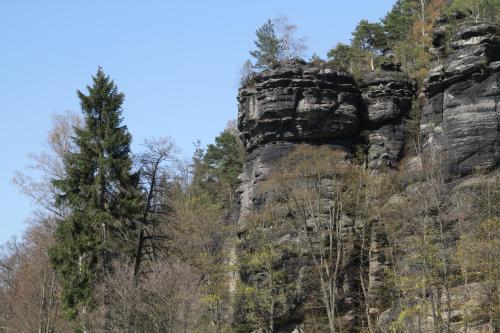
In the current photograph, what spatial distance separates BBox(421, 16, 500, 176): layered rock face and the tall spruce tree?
1465cm

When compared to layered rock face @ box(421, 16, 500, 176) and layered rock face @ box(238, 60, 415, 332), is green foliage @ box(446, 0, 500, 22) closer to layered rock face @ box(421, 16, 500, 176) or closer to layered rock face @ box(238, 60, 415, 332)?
layered rock face @ box(421, 16, 500, 176)

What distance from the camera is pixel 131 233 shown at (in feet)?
96.2

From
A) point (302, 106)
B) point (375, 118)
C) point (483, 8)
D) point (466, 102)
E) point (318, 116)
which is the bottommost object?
point (466, 102)

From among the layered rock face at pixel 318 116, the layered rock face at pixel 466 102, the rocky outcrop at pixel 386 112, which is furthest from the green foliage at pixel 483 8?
the layered rock face at pixel 318 116

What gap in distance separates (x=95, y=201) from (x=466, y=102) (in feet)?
58.3

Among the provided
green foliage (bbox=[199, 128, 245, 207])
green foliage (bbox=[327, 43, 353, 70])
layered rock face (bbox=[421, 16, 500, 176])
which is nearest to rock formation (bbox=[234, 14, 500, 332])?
layered rock face (bbox=[421, 16, 500, 176])

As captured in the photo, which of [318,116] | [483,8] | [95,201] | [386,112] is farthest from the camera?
[483,8]

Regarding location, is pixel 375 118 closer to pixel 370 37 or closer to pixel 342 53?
pixel 342 53

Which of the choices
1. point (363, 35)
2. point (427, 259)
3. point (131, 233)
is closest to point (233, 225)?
point (131, 233)

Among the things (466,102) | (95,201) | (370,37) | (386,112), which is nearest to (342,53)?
(370,37)

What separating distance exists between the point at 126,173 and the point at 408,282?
492 inches

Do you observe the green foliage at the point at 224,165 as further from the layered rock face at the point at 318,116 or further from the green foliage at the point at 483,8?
the green foliage at the point at 483,8

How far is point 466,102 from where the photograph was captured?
33719 millimetres

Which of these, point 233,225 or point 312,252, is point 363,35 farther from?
point 312,252
